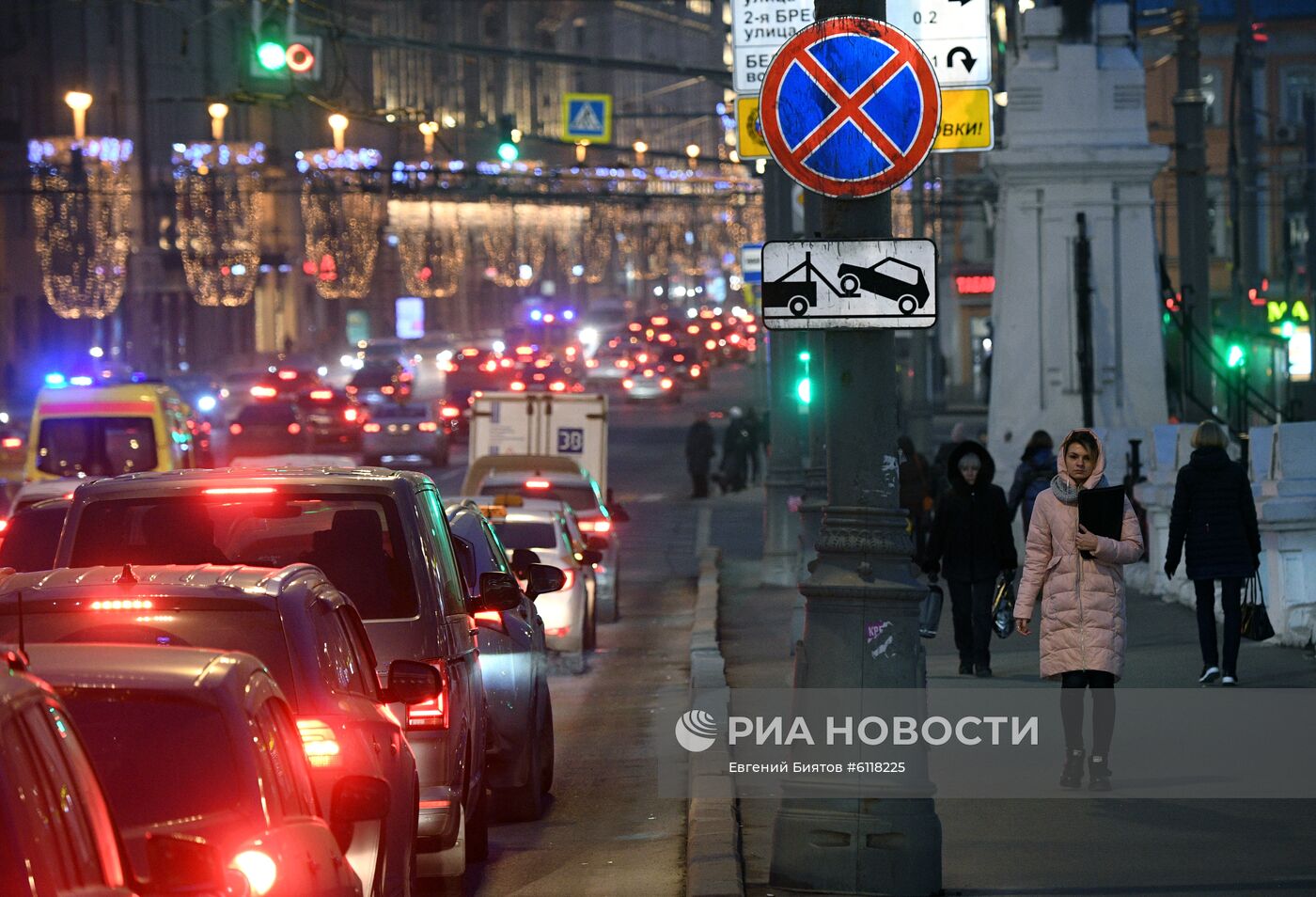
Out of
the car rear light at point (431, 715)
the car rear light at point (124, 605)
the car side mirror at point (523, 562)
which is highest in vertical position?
the car rear light at point (124, 605)

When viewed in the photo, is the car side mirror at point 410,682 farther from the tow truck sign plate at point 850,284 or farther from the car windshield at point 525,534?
the car windshield at point 525,534

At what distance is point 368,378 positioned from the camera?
67812 millimetres

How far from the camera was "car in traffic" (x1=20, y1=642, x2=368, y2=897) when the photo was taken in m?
5.12

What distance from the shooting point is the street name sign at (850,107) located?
8.66 metres

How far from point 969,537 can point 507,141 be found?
2656 centimetres

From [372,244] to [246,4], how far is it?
44129 millimetres

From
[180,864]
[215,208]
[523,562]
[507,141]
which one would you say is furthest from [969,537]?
[215,208]

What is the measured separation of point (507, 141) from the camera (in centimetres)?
4116

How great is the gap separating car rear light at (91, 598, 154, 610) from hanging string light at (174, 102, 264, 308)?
2072 inches

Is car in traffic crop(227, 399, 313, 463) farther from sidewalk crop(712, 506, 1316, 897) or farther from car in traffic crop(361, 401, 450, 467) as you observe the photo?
sidewalk crop(712, 506, 1316, 897)

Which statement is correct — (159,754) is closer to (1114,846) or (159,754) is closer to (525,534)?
(1114,846)

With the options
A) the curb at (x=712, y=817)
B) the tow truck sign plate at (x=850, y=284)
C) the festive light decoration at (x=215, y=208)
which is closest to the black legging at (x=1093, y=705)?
the curb at (x=712, y=817)

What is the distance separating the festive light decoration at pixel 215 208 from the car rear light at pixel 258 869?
Answer: 55678mm

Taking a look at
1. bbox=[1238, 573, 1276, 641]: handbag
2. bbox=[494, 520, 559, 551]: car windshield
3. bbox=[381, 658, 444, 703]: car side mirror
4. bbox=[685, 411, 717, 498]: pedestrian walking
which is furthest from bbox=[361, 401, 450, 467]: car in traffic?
bbox=[381, 658, 444, 703]: car side mirror
